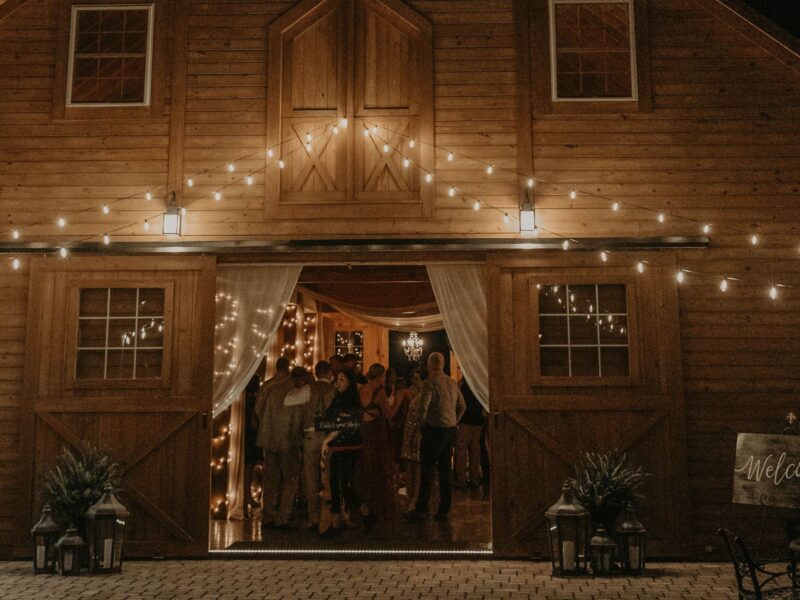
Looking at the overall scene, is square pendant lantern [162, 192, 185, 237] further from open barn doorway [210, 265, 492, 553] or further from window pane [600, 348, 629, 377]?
window pane [600, 348, 629, 377]

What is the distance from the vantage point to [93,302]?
7.71 m

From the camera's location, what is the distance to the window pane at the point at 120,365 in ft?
24.9

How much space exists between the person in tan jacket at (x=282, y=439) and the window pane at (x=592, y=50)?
3.93 m

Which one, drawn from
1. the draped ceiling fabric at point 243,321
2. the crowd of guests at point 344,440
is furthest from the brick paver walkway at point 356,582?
the draped ceiling fabric at point 243,321

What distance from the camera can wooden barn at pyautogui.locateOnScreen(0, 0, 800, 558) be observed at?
24.1 feet

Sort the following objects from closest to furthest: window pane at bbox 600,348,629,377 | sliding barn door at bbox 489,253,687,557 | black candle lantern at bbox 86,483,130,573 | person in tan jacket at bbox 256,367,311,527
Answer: black candle lantern at bbox 86,483,130,573
sliding barn door at bbox 489,253,687,557
window pane at bbox 600,348,629,377
person in tan jacket at bbox 256,367,311,527

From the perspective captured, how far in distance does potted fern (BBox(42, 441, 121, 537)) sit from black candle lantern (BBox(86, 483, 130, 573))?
0.17 meters

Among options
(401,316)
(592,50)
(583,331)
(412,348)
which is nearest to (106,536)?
(583,331)

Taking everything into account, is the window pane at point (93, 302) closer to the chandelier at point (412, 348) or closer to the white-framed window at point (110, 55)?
the white-framed window at point (110, 55)

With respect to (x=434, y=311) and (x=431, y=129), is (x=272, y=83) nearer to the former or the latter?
(x=431, y=129)

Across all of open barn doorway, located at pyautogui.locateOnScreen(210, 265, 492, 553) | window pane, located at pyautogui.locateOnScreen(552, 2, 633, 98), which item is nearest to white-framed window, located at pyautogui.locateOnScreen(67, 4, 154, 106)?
open barn doorway, located at pyautogui.locateOnScreen(210, 265, 492, 553)

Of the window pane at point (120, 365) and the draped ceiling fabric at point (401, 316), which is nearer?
the window pane at point (120, 365)

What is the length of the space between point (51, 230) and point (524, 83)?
15.3 feet

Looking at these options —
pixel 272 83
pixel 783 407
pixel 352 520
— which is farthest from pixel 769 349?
pixel 272 83
